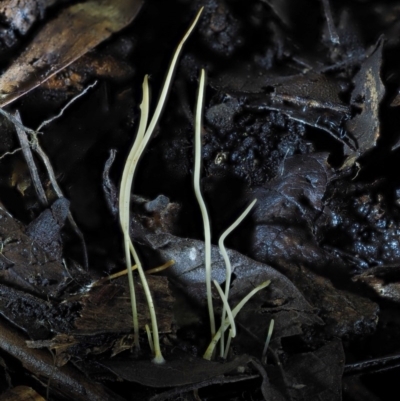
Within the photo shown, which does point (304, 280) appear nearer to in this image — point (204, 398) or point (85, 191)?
point (204, 398)

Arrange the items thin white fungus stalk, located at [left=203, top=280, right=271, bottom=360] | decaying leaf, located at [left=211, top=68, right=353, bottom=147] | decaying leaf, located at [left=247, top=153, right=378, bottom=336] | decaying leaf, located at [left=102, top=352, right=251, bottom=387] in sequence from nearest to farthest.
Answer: decaying leaf, located at [left=102, top=352, right=251, bottom=387], thin white fungus stalk, located at [left=203, top=280, right=271, bottom=360], decaying leaf, located at [left=247, top=153, right=378, bottom=336], decaying leaf, located at [left=211, top=68, right=353, bottom=147]

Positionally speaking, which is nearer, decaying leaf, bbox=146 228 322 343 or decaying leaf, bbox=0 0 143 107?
decaying leaf, bbox=146 228 322 343

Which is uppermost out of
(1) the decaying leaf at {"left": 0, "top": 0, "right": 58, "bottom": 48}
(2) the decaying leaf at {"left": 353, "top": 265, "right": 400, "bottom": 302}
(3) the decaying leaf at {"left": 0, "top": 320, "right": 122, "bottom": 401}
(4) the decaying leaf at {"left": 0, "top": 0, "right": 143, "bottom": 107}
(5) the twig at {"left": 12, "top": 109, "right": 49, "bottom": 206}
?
(1) the decaying leaf at {"left": 0, "top": 0, "right": 58, "bottom": 48}

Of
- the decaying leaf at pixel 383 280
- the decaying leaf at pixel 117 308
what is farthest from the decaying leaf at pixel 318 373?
the decaying leaf at pixel 117 308

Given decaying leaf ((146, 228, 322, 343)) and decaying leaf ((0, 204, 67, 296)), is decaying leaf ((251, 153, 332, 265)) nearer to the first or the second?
decaying leaf ((146, 228, 322, 343))

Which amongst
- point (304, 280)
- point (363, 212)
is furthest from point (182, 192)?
point (363, 212)

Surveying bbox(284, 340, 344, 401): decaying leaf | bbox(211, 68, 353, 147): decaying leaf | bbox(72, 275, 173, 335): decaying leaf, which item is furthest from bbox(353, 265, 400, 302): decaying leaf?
bbox(72, 275, 173, 335): decaying leaf

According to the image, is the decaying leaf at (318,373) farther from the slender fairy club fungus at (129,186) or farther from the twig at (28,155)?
the twig at (28,155)
